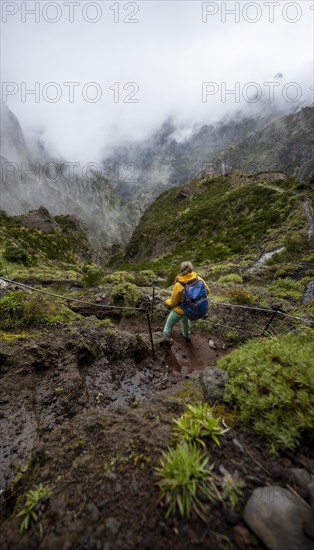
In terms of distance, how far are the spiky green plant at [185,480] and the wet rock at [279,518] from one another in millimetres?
303

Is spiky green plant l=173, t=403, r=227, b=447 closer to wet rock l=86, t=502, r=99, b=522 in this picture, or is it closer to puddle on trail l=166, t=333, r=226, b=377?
wet rock l=86, t=502, r=99, b=522

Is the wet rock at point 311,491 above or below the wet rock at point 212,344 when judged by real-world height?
above

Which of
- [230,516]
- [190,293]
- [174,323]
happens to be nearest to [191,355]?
[174,323]

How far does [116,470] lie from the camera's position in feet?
7.26

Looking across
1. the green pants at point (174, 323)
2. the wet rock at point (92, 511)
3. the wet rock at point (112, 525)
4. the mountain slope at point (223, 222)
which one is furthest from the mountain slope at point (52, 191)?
the wet rock at point (112, 525)

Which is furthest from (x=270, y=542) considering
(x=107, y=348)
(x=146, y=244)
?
(x=146, y=244)

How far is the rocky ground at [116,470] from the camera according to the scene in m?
1.69

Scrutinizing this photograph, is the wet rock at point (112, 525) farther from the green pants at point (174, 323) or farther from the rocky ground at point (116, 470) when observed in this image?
the green pants at point (174, 323)

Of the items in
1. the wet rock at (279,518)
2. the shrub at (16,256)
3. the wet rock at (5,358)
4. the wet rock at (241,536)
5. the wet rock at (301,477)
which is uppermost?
the wet rock at (279,518)

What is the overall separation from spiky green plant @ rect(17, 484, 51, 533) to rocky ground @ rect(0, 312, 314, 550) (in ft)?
0.12

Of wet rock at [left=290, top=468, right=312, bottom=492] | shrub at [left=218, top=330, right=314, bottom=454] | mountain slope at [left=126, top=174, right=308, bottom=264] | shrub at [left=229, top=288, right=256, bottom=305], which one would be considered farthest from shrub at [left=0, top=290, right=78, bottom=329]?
mountain slope at [left=126, top=174, right=308, bottom=264]

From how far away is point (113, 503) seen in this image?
76.2 inches

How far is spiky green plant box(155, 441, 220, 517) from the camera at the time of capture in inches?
71.9

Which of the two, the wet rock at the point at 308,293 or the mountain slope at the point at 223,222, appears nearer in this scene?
the wet rock at the point at 308,293
